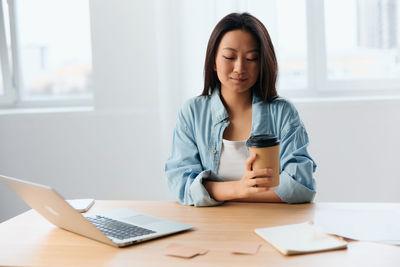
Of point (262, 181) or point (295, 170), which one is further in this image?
point (295, 170)

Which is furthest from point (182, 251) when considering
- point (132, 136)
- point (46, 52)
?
point (46, 52)

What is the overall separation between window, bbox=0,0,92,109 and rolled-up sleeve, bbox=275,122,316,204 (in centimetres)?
198

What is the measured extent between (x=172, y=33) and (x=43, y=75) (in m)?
1.05

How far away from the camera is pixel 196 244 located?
4.36 feet

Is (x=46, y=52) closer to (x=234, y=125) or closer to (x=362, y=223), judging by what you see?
(x=234, y=125)

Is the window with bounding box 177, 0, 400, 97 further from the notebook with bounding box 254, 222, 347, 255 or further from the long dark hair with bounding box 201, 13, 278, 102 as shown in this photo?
the notebook with bounding box 254, 222, 347, 255

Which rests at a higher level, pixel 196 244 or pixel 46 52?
pixel 46 52

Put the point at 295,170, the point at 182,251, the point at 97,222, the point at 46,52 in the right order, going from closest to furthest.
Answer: the point at 182,251 < the point at 97,222 < the point at 295,170 < the point at 46,52

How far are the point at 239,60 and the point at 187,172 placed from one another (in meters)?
0.42

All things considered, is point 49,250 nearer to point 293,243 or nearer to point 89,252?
point 89,252

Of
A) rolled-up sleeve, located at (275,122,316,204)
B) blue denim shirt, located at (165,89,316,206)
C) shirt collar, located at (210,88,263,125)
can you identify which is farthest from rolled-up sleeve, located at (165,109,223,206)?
rolled-up sleeve, located at (275,122,316,204)

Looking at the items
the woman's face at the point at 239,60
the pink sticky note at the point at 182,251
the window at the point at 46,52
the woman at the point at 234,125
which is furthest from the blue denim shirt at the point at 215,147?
the window at the point at 46,52

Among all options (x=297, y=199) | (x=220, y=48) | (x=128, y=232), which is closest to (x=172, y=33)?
(x=220, y=48)

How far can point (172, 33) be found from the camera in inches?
120
